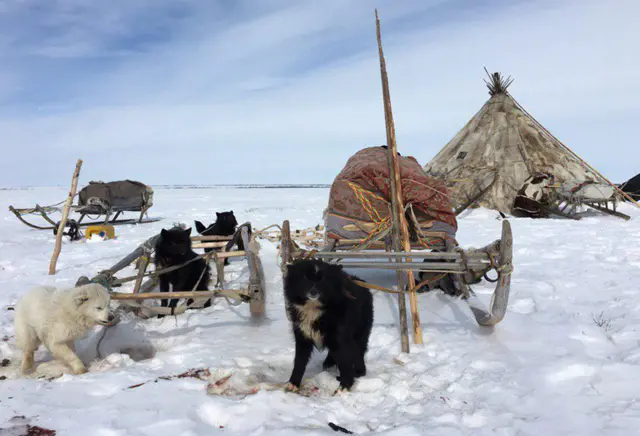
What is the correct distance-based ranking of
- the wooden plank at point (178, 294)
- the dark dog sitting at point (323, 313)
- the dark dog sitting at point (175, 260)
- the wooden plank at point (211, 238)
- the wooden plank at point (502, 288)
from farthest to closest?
1. the wooden plank at point (211, 238)
2. the dark dog sitting at point (175, 260)
3. the wooden plank at point (178, 294)
4. the wooden plank at point (502, 288)
5. the dark dog sitting at point (323, 313)

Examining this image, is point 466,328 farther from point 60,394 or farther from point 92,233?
point 92,233

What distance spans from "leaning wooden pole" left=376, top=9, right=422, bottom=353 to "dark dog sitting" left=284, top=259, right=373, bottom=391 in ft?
3.26

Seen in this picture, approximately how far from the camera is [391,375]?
3.34m

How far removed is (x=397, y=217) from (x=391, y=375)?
2.01 metres

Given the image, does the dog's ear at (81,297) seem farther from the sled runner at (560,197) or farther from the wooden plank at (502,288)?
the sled runner at (560,197)

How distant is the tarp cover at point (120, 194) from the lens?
1494 centimetres

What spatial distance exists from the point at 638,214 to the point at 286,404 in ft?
60.3

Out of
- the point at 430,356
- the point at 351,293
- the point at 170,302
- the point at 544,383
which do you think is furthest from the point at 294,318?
the point at 170,302

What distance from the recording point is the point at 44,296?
336 centimetres

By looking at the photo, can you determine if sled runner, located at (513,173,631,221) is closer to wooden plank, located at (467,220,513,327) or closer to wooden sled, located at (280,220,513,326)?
wooden plank, located at (467,220,513,327)

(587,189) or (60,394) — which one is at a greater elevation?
(587,189)

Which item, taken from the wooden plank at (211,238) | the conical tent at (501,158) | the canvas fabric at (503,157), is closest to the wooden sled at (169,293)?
the wooden plank at (211,238)

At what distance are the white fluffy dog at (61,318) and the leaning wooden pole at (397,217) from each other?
2.77m

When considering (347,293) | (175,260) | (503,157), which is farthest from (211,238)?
(503,157)
